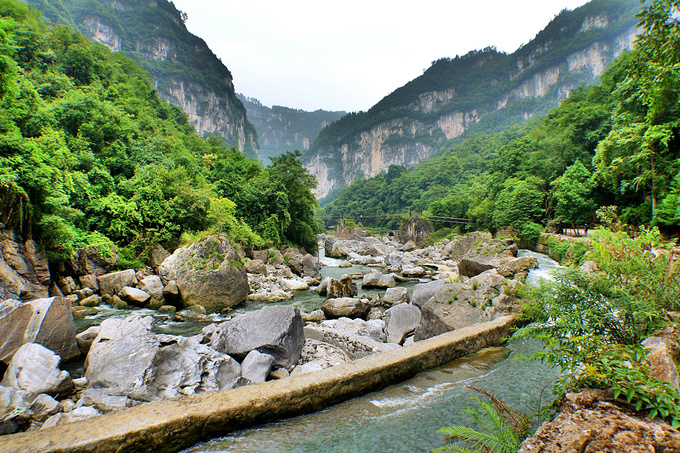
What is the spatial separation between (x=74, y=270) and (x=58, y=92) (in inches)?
581

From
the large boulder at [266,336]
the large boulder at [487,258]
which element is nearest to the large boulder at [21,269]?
the large boulder at [266,336]

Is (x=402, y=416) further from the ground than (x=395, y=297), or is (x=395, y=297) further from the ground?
(x=402, y=416)

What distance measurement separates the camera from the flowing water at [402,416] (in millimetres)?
3051

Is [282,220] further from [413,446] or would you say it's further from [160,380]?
[413,446]

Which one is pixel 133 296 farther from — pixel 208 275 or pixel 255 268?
pixel 255 268

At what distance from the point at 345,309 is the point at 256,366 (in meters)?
5.57

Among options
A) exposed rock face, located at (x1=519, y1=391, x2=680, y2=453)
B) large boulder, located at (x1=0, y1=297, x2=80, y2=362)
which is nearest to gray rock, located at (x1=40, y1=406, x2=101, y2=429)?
large boulder, located at (x1=0, y1=297, x2=80, y2=362)

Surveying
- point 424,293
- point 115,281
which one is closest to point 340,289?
point 424,293

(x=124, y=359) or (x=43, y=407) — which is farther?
(x=124, y=359)

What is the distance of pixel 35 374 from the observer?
426 cm

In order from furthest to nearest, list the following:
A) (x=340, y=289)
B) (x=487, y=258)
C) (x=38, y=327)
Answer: (x=487, y=258), (x=340, y=289), (x=38, y=327)

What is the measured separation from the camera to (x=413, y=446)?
2.98 m

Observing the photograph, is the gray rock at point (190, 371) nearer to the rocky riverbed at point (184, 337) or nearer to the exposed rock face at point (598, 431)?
the rocky riverbed at point (184, 337)

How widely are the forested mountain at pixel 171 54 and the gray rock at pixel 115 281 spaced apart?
241 ft
